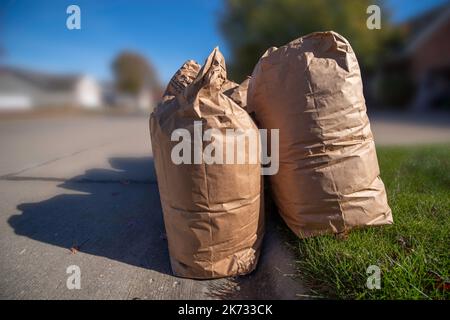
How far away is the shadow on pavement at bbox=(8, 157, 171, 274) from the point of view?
1727 millimetres

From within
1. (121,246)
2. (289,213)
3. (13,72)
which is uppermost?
(13,72)

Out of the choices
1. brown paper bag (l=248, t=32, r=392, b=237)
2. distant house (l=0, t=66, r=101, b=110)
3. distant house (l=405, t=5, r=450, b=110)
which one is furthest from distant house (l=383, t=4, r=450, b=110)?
distant house (l=0, t=66, r=101, b=110)

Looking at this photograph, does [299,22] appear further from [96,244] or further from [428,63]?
[96,244]

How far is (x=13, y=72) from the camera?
220 centimetres

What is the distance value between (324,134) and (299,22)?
12535 mm

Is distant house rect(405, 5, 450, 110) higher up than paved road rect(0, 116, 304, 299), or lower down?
higher up

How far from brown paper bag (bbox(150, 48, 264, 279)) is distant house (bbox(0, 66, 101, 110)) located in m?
1.71

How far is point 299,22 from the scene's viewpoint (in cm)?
1196

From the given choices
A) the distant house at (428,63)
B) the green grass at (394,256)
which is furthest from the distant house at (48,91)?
the distant house at (428,63)

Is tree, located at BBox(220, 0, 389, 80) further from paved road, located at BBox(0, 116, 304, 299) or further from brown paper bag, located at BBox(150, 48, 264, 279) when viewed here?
brown paper bag, located at BBox(150, 48, 264, 279)

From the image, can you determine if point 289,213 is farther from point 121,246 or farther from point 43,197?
point 43,197

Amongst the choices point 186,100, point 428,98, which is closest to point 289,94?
point 186,100

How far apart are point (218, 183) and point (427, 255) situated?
1117 millimetres

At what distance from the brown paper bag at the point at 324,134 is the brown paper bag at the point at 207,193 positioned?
231 millimetres
